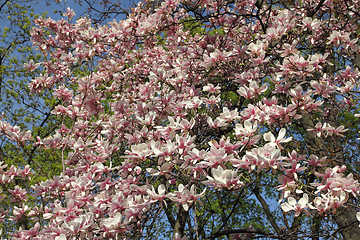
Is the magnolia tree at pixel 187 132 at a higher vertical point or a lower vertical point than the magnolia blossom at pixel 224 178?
higher

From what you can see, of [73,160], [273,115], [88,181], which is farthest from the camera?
[73,160]

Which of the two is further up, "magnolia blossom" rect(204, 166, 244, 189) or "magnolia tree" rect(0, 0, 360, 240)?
"magnolia tree" rect(0, 0, 360, 240)

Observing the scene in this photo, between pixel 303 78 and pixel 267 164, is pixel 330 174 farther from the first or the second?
pixel 303 78

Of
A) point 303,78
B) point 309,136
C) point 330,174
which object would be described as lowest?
point 330,174

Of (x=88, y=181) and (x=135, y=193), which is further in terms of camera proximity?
(x=88, y=181)

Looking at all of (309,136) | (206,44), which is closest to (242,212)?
(309,136)

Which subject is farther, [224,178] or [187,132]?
[187,132]

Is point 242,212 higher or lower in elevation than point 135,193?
higher

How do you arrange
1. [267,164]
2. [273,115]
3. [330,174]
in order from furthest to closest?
1. [273,115]
2. [330,174]
3. [267,164]

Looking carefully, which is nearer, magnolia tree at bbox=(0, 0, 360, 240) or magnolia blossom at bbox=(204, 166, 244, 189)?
magnolia blossom at bbox=(204, 166, 244, 189)

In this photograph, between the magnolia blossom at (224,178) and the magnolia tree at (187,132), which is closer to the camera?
the magnolia blossom at (224,178)

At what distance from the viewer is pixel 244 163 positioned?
1961 mm

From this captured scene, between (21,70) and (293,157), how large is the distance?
10.5 metres

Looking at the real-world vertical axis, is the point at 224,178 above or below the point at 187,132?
below
